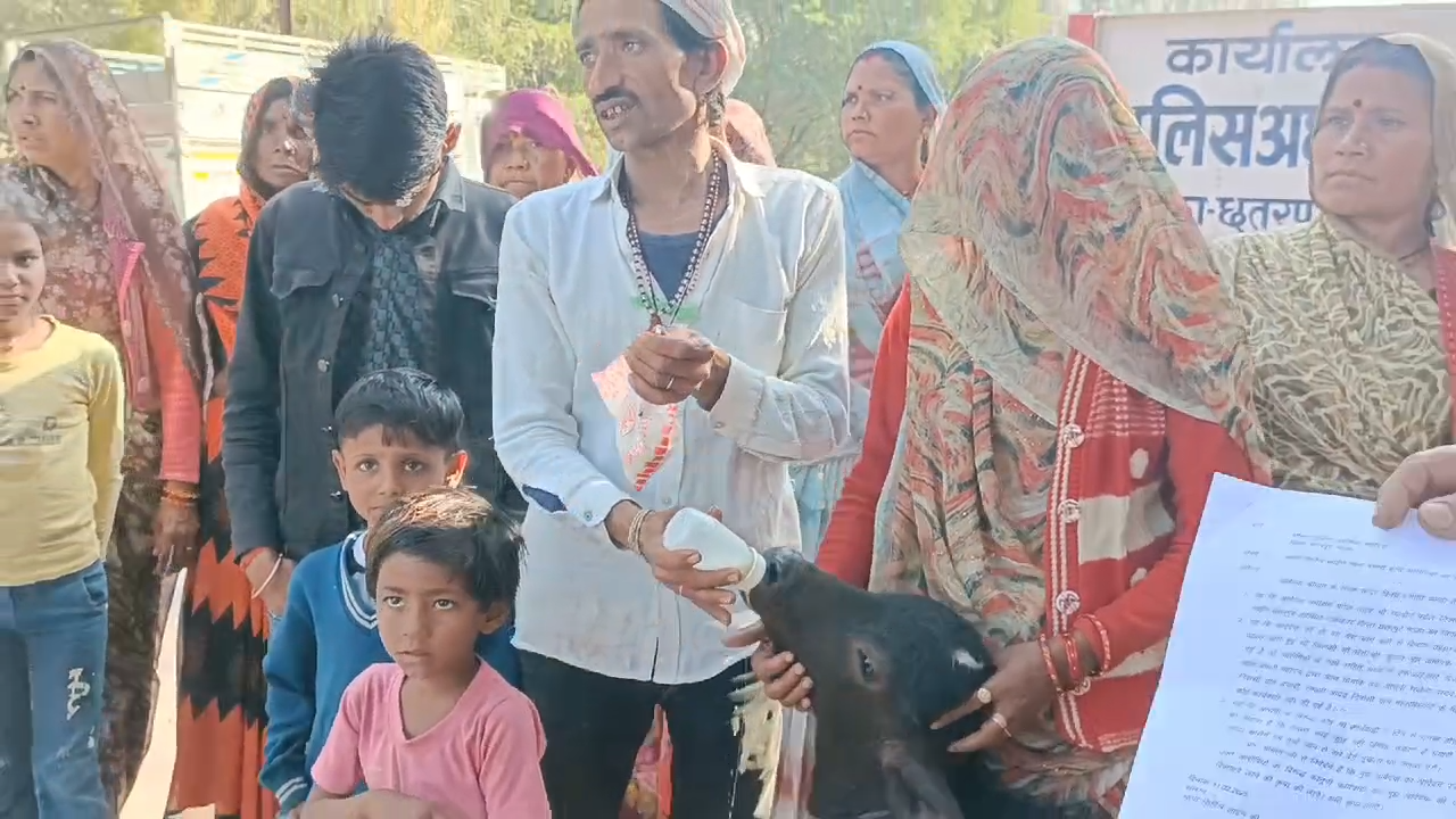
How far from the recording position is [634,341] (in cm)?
184

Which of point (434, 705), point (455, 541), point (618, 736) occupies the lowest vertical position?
point (618, 736)

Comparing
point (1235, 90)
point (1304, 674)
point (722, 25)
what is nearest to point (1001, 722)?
point (1304, 674)

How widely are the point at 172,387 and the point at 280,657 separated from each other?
1126 millimetres

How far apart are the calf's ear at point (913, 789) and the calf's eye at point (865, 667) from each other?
8cm

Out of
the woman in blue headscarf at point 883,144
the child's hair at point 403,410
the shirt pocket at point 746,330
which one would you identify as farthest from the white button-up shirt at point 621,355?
the woman in blue headscarf at point 883,144

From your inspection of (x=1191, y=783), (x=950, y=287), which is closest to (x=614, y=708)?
(x=950, y=287)

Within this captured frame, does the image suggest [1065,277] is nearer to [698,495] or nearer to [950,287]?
[950,287]

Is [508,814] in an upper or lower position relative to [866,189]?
lower

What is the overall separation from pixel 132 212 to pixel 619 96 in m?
1.56

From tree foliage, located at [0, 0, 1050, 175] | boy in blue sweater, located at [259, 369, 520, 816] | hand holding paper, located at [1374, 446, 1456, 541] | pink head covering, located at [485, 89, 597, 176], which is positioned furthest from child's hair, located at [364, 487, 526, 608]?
pink head covering, located at [485, 89, 597, 176]

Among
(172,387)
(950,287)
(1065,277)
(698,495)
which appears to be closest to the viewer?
(1065,277)

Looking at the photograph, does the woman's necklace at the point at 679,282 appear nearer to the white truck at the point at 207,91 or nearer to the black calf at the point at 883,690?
the black calf at the point at 883,690

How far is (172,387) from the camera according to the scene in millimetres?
2840

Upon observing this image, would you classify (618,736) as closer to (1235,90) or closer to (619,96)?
(619,96)
